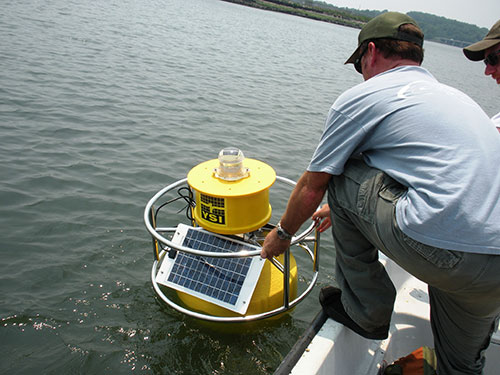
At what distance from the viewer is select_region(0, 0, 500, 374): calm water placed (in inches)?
134

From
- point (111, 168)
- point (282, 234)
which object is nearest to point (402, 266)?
point (282, 234)

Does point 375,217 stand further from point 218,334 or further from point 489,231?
point 218,334

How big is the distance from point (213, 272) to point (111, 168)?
3.81 metres

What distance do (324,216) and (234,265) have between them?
0.86m

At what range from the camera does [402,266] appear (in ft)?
6.49

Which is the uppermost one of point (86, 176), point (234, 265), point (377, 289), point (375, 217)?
point (375, 217)

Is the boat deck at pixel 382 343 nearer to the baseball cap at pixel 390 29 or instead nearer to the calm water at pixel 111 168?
the calm water at pixel 111 168

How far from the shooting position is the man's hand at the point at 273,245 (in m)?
2.50

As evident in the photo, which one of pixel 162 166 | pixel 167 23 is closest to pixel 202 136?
pixel 162 166

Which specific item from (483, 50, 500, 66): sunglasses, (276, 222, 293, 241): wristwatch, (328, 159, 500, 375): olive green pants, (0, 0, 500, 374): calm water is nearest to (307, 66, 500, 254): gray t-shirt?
(328, 159, 500, 375): olive green pants

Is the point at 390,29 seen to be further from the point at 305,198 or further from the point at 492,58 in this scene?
the point at 492,58

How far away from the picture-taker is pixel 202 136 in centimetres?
819

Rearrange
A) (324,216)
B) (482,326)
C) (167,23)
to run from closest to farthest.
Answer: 1. (482,326)
2. (324,216)
3. (167,23)

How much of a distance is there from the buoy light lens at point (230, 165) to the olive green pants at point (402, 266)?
3.38 ft
